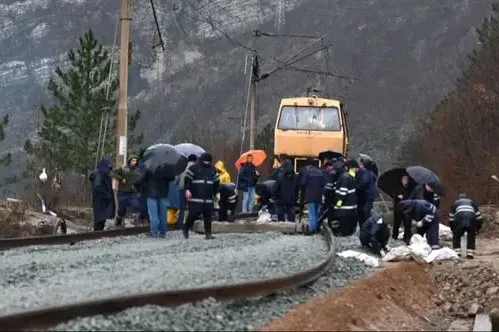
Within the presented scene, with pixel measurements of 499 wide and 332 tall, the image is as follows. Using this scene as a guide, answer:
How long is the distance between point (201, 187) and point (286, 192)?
4.33 meters

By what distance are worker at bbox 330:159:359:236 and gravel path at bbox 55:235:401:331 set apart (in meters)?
7.52

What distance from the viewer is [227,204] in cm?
2012

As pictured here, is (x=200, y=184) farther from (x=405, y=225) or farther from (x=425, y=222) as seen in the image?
(x=405, y=225)

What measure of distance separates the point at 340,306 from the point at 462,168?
1379 inches

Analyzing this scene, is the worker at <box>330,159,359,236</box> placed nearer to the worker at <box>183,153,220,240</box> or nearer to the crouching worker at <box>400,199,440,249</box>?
the crouching worker at <box>400,199,440,249</box>

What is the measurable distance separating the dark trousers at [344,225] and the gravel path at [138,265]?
1.36 meters

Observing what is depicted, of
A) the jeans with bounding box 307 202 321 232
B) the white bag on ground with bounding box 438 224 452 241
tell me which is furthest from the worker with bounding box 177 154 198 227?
the white bag on ground with bounding box 438 224 452 241

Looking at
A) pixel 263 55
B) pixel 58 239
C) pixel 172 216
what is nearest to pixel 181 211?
pixel 172 216

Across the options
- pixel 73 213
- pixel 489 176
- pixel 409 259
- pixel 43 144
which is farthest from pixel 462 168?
pixel 409 259

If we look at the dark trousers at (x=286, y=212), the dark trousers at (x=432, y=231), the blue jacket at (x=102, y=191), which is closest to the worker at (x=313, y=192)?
the dark trousers at (x=286, y=212)

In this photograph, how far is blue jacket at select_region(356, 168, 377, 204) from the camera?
18.1 m

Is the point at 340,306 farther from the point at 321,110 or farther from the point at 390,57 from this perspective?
the point at 390,57

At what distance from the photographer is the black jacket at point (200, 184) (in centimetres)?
1582

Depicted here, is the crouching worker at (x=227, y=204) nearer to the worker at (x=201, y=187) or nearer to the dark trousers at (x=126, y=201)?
the dark trousers at (x=126, y=201)
